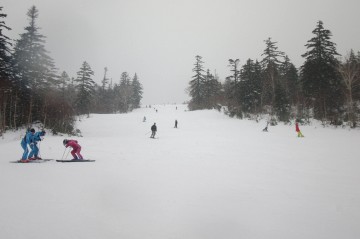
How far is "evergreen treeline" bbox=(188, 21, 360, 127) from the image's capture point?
30708 millimetres

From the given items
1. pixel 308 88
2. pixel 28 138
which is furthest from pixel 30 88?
pixel 308 88

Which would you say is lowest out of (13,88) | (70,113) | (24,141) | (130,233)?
(130,233)

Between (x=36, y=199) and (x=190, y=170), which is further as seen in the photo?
(x=190, y=170)

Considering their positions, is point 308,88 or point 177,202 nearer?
point 177,202

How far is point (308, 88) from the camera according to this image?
3431 cm

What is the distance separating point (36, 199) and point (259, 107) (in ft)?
136

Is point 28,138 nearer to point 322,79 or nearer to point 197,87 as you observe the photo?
point 322,79

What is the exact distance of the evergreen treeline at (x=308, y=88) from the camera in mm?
30708

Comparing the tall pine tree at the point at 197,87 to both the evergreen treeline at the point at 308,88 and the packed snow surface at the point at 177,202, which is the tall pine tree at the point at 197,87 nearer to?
the evergreen treeline at the point at 308,88

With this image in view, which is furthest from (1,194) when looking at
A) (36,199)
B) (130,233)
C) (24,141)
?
(24,141)

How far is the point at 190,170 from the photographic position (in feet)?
32.3

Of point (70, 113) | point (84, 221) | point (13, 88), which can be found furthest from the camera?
point (70, 113)

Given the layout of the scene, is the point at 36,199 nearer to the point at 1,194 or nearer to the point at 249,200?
the point at 1,194

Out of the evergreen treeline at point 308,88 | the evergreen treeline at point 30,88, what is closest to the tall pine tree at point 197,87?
the evergreen treeline at point 308,88
